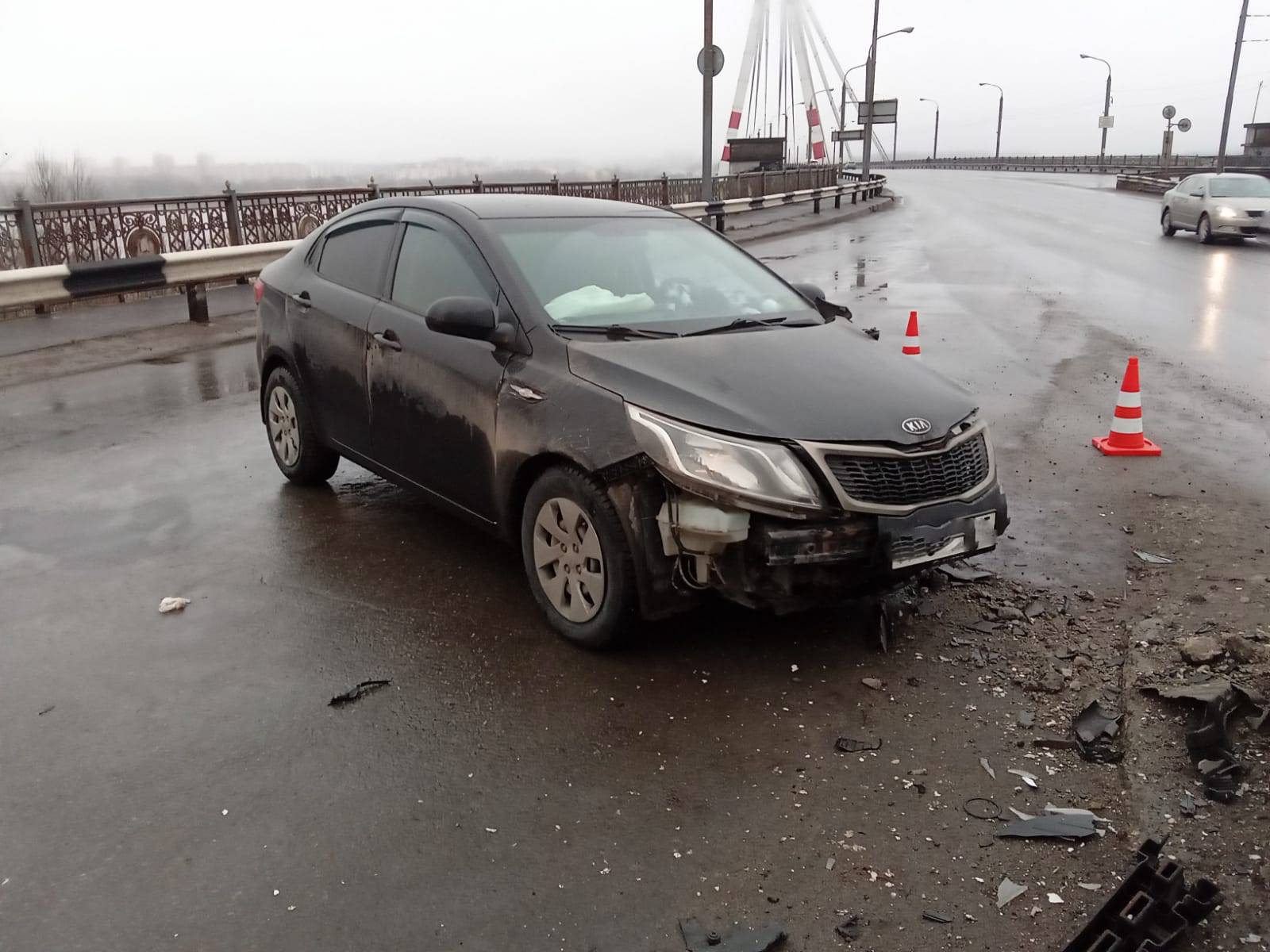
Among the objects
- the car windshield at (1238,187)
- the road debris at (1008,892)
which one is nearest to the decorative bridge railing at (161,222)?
the road debris at (1008,892)

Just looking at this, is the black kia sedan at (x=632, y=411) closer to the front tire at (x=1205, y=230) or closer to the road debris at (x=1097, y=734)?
the road debris at (x=1097, y=734)

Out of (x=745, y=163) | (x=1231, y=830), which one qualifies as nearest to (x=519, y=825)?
(x=1231, y=830)

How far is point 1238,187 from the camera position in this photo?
2283 centimetres

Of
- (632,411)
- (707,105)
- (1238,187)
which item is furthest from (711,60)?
(632,411)

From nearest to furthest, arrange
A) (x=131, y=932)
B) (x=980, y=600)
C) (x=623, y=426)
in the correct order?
1. (x=131, y=932)
2. (x=623, y=426)
3. (x=980, y=600)

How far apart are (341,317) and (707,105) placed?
18.4 metres

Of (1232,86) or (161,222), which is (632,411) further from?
(1232,86)

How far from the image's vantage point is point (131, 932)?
2648 millimetres

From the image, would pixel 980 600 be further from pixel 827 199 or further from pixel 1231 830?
pixel 827 199

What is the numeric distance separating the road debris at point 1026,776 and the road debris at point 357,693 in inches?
88.9

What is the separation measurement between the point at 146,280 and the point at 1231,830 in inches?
495

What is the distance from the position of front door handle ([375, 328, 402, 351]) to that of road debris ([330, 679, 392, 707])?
175cm

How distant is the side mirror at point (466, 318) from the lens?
4.31 meters

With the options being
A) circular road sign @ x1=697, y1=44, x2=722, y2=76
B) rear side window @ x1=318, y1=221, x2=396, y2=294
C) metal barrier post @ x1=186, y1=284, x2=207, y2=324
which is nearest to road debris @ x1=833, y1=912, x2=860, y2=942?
rear side window @ x1=318, y1=221, x2=396, y2=294
